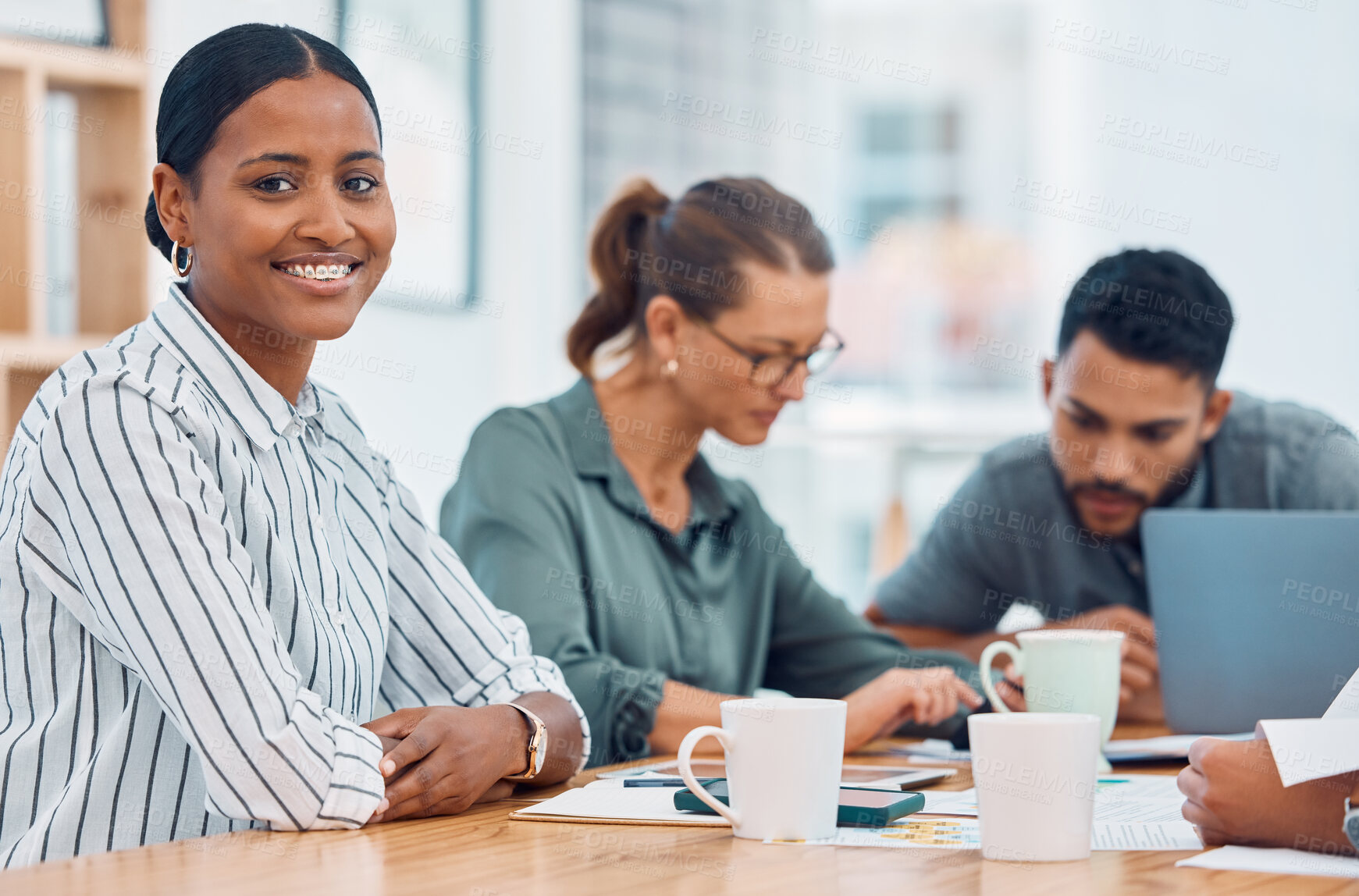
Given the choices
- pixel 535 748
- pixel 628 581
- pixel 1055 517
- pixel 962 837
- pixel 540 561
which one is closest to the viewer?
pixel 962 837

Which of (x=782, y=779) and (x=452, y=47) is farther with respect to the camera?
(x=452, y=47)

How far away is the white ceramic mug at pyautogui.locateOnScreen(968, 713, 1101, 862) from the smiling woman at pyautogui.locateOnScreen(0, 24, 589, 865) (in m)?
0.44

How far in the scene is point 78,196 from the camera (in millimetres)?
1990

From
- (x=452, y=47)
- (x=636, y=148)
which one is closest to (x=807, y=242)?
(x=452, y=47)

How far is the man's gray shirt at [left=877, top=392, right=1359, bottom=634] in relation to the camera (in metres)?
1.97

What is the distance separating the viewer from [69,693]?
3.52ft

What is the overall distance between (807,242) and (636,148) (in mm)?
2654

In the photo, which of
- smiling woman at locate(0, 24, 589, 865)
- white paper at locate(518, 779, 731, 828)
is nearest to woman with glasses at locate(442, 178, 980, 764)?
smiling woman at locate(0, 24, 589, 865)

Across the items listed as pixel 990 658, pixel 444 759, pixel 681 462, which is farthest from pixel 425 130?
pixel 444 759

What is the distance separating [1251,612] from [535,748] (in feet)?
2.68

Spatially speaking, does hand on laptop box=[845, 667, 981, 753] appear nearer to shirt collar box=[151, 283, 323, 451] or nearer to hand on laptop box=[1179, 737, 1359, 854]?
hand on laptop box=[1179, 737, 1359, 854]

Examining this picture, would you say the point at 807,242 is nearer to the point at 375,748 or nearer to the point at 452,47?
the point at 375,748

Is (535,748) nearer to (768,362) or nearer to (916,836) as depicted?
(916,836)

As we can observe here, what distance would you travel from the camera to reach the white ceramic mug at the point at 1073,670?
1.33 m
